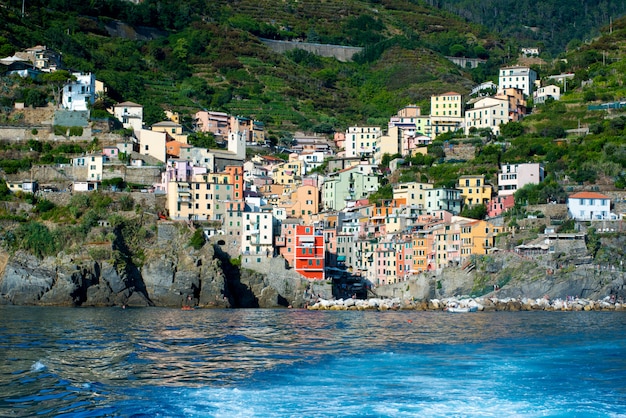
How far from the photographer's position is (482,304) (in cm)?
6312

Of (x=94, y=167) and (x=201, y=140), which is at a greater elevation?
(x=201, y=140)

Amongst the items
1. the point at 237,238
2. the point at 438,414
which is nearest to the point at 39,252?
the point at 237,238

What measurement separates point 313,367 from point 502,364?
21.3 ft

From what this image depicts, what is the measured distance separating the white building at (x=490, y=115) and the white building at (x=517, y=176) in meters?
12.5

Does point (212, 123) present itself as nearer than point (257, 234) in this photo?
No

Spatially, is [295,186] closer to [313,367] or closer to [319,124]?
[319,124]

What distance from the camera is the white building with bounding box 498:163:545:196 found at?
76.3m

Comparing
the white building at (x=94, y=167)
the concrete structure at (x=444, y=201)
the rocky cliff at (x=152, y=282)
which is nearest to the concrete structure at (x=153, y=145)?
the white building at (x=94, y=167)

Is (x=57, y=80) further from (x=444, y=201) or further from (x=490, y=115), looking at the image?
(x=490, y=115)

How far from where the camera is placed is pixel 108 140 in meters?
81.5

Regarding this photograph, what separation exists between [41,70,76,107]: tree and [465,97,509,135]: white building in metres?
35.2

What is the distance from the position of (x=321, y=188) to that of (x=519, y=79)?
2649cm

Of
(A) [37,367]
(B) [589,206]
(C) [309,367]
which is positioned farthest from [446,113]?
(A) [37,367]

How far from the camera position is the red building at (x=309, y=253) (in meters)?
69.7
